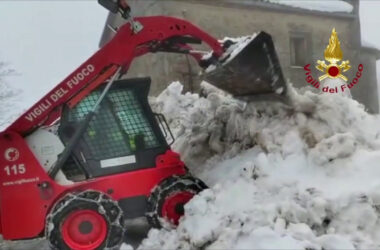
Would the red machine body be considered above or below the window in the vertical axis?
above

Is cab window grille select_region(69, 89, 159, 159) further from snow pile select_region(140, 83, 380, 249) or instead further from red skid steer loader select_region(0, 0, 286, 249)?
snow pile select_region(140, 83, 380, 249)

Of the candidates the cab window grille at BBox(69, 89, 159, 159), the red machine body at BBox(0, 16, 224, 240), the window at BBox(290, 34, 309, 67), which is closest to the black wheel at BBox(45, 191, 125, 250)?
the red machine body at BBox(0, 16, 224, 240)

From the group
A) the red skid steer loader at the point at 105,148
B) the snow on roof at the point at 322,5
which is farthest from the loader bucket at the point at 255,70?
the snow on roof at the point at 322,5

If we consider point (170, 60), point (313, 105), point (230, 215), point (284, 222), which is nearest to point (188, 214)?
point (230, 215)

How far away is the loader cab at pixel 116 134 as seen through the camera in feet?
15.8

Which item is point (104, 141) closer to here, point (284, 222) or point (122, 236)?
point (122, 236)

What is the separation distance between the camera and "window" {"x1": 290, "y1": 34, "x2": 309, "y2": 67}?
15.6m

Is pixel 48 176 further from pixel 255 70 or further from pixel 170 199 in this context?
pixel 255 70

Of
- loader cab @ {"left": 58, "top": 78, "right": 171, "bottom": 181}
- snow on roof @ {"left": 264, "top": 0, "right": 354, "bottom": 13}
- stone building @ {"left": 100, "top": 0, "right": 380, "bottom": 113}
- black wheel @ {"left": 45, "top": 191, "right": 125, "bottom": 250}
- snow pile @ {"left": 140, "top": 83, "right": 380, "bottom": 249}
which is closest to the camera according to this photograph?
snow pile @ {"left": 140, "top": 83, "right": 380, "bottom": 249}

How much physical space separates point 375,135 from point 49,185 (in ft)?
10.6

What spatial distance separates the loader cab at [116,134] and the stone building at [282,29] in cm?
782

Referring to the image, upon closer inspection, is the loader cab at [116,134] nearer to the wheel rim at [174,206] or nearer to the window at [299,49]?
the wheel rim at [174,206]

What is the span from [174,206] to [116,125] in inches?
38.6

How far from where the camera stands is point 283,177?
466 centimetres
